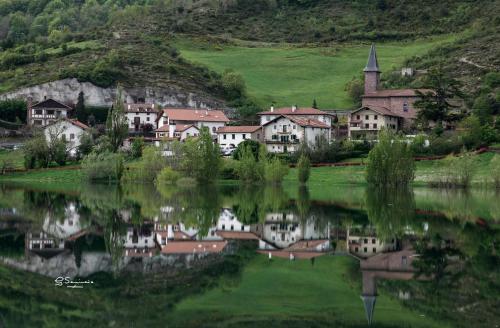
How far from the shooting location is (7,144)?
110062 millimetres

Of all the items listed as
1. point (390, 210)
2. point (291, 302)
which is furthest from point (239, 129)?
point (291, 302)

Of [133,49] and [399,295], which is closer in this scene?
[399,295]

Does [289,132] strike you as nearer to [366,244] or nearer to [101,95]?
[101,95]

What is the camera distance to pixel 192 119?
113875 mm

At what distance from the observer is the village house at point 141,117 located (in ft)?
390

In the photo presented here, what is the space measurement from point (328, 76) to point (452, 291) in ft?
403

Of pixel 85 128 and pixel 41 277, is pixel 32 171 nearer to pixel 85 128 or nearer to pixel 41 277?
pixel 85 128

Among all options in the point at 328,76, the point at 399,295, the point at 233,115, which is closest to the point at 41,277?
the point at 399,295

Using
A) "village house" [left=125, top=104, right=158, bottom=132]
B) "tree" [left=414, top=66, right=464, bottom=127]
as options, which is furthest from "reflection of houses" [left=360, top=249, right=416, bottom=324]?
"village house" [left=125, top=104, right=158, bottom=132]

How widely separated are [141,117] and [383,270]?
9312 centimetres

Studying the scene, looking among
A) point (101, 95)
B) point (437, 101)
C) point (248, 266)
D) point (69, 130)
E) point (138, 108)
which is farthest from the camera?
point (101, 95)

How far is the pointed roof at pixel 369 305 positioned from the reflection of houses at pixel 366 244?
7.63m

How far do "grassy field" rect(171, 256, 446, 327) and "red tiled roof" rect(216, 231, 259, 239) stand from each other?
7.98 m

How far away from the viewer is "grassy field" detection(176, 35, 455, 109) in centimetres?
13425
